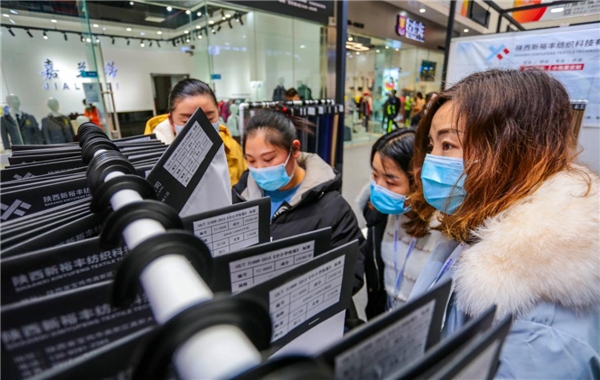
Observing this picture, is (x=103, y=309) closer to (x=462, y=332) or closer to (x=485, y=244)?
(x=462, y=332)

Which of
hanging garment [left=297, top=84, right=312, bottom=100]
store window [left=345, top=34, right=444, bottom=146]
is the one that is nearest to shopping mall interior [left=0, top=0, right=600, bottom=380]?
hanging garment [left=297, top=84, right=312, bottom=100]

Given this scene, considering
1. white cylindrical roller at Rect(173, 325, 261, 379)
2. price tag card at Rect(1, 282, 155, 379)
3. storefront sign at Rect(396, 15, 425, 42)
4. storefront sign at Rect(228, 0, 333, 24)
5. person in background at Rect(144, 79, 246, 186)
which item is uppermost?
storefront sign at Rect(396, 15, 425, 42)

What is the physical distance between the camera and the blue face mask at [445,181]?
33.5 inches

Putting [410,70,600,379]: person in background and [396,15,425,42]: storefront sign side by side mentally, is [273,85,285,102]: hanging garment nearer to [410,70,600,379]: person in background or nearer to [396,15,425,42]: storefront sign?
[396,15,425,42]: storefront sign

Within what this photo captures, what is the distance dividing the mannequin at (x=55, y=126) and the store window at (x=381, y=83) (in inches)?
220

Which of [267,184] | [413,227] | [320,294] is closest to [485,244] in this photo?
[320,294]

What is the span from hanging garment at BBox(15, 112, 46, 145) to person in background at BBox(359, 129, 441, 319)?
4057 mm

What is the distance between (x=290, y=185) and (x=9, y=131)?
11.9 feet

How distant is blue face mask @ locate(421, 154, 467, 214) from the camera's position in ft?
2.79

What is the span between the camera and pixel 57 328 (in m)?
0.28

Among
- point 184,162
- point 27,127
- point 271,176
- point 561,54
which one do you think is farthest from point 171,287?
point 27,127

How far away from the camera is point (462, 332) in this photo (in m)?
0.25

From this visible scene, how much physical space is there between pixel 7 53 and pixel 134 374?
476cm

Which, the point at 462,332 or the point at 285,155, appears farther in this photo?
the point at 285,155
